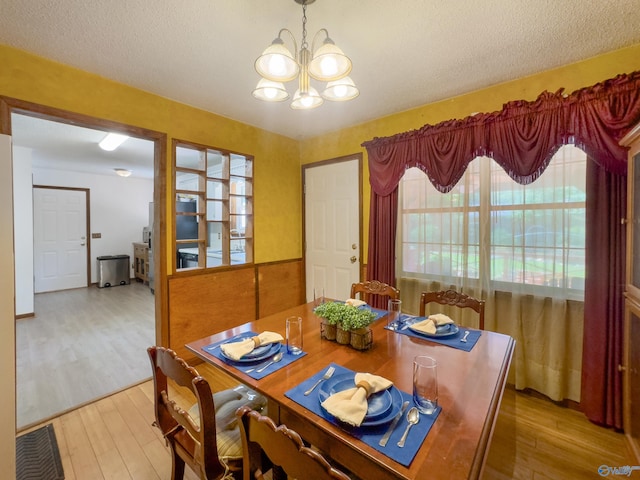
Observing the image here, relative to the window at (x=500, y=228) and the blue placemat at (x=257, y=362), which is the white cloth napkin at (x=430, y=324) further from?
the window at (x=500, y=228)

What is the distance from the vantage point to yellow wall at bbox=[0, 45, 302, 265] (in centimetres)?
182

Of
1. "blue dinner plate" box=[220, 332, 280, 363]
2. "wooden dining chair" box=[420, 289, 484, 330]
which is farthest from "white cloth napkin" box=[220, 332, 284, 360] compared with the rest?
"wooden dining chair" box=[420, 289, 484, 330]

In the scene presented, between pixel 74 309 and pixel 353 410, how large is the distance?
5.12m

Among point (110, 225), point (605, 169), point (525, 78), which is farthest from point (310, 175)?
point (110, 225)

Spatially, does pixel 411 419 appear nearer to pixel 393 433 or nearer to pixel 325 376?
pixel 393 433

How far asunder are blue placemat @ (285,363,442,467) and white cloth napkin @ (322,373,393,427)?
3cm

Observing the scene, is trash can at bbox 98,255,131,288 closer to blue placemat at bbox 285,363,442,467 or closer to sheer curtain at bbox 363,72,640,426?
sheer curtain at bbox 363,72,640,426

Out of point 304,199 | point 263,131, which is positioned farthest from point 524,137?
point 263,131

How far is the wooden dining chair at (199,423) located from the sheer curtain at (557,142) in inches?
83.9

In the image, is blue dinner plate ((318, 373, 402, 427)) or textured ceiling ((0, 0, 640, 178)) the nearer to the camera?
blue dinner plate ((318, 373, 402, 427))

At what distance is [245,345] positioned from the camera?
128 centimetres

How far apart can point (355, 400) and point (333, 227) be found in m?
2.55

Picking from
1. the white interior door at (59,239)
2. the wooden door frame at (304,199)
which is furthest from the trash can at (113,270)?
the wooden door frame at (304,199)

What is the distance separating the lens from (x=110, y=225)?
602cm
